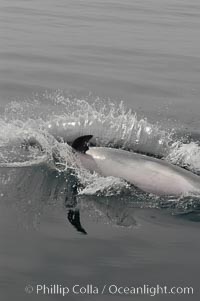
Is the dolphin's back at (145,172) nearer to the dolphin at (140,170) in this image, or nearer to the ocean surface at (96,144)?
the dolphin at (140,170)

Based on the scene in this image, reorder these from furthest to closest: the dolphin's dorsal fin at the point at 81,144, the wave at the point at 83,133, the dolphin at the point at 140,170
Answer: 1. the dolphin's dorsal fin at the point at 81,144
2. the wave at the point at 83,133
3. the dolphin at the point at 140,170

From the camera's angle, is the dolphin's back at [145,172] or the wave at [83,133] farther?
the wave at [83,133]

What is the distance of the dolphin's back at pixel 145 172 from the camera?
9.87 m

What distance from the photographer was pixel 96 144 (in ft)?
40.6

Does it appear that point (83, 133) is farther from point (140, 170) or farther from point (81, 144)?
point (140, 170)

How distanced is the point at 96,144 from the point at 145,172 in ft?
7.81

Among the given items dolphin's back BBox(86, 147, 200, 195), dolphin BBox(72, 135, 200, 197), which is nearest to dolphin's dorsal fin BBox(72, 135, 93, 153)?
dolphin BBox(72, 135, 200, 197)

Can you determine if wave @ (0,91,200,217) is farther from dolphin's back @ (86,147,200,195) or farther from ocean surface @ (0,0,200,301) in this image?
dolphin's back @ (86,147,200,195)

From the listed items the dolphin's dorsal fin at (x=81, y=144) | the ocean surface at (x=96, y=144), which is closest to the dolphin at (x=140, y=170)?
the dolphin's dorsal fin at (x=81, y=144)

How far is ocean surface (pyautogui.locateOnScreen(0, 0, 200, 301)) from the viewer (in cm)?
732

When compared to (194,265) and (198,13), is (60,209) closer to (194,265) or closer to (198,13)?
(194,265)

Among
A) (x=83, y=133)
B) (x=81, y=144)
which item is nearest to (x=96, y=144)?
(x=83, y=133)

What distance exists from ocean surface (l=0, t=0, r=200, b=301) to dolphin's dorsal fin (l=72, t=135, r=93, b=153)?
23 cm

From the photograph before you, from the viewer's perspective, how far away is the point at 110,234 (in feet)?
27.2
